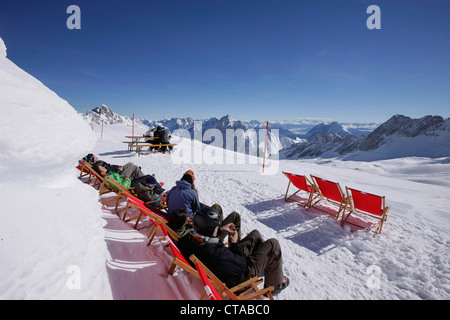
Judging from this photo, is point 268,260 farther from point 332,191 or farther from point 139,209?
point 332,191

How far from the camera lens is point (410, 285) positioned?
313 centimetres

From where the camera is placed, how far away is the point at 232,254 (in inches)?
98.5

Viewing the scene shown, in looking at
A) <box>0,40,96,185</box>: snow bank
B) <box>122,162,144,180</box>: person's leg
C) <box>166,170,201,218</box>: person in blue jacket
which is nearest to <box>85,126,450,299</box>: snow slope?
<box>166,170,201,218</box>: person in blue jacket

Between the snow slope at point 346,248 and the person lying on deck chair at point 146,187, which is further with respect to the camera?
the person lying on deck chair at point 146,187

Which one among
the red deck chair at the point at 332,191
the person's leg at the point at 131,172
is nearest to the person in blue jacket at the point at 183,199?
the person's leg at the point at 131,172

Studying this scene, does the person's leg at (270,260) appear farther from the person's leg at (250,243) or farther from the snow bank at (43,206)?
the snow bank at (43,206)

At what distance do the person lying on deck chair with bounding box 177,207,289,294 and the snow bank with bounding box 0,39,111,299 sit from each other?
1.10m

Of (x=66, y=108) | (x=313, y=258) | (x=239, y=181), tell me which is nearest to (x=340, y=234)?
(x=313, y=258)

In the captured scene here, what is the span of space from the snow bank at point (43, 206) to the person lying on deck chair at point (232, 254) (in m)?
1.10

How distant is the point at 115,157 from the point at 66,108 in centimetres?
1001

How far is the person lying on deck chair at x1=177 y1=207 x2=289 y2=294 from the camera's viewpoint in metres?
2.45

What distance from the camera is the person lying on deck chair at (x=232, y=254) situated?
245 cm

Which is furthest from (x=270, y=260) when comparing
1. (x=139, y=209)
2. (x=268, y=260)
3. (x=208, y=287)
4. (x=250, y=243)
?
(x=139, y=209)
